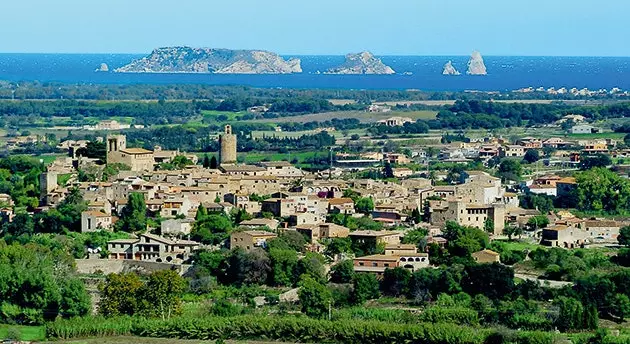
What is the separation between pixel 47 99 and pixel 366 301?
6197 cm

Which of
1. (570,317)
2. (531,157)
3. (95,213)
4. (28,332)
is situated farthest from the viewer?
(531,157)

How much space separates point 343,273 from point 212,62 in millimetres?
122041

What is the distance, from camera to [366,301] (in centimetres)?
2575

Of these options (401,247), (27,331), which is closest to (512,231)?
(401,247)

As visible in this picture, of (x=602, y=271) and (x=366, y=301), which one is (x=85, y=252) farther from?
(x=602, y=271)

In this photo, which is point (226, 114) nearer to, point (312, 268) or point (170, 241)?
point (170, 241)

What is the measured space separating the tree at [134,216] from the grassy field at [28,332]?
731cm

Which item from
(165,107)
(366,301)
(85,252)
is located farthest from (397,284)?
(165,107)

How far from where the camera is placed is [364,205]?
33.3m

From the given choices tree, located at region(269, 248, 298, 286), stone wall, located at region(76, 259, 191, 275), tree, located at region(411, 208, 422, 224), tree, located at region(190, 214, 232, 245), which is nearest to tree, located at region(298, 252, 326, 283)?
tree, located at region(269, 248, 298, 286)

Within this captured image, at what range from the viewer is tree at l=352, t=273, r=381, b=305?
2556cm

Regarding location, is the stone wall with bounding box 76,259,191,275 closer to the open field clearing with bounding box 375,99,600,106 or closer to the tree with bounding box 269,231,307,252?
the tree with bounding box 269,231,307,252

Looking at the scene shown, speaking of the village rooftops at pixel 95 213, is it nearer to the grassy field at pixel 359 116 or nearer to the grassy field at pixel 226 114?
the grassy field at pixel 359 116

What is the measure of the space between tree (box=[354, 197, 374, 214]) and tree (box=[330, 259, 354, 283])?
620 cm
